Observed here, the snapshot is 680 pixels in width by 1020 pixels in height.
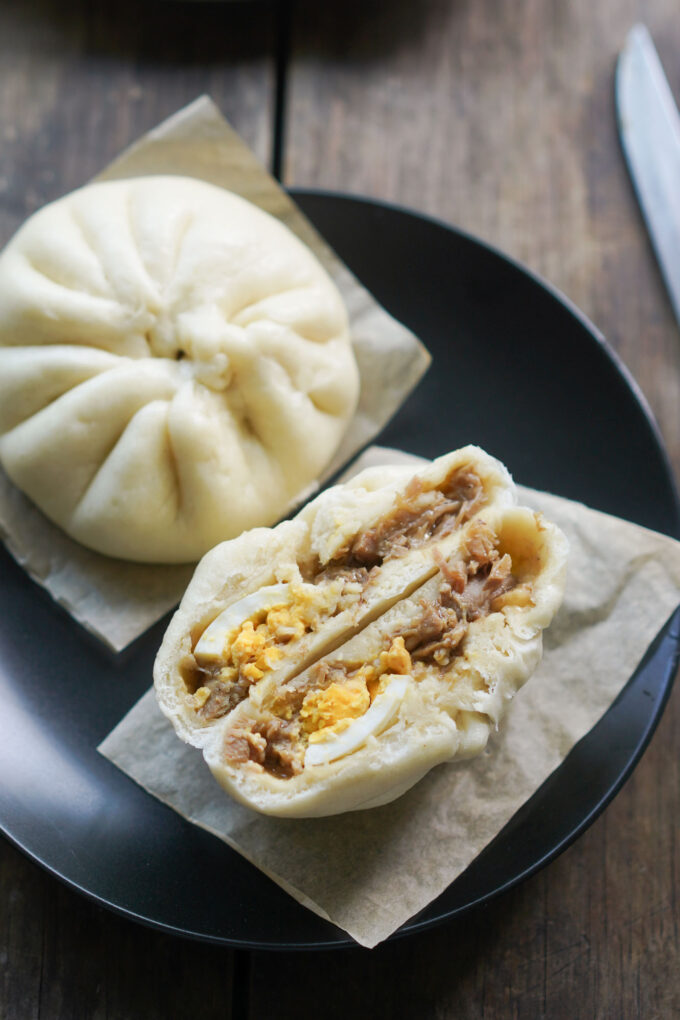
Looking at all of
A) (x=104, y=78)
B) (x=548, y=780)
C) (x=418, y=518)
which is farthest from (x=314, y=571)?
(x=104, y=78)

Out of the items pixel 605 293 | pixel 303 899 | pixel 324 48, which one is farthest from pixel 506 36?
pixel 303 899

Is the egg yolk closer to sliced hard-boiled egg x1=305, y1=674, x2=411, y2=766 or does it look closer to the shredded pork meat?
sliced hard-boiled egg x1=305, y1=674, x2=411, y2=766

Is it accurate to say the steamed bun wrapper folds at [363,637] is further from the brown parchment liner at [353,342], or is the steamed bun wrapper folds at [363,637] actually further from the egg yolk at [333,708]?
the brown parchment liner at [353,342]

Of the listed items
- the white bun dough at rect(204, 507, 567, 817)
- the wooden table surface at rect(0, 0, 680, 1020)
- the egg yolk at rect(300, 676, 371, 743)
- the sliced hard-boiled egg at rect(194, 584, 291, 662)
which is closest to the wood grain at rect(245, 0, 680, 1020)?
the wooden table surface at rect(0, 0, 680, 1020)

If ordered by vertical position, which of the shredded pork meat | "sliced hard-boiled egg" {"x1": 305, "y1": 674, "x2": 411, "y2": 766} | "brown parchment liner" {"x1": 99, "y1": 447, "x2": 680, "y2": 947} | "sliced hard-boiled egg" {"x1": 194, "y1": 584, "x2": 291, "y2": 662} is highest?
the shredded pork meat

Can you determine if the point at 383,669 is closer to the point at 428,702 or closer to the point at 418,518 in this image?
the point at 428,702

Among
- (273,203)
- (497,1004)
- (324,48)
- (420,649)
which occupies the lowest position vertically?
(497,1004)

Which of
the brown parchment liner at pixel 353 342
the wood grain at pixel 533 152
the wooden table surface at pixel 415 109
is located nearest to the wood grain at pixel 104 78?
Answer: the wooden table surface at pixel 415 109

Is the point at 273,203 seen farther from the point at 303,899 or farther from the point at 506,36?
the point at 303,899
